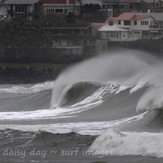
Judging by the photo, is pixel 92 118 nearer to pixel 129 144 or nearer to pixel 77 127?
pixel 77 127

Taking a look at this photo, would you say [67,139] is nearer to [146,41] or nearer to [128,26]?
[146,41]

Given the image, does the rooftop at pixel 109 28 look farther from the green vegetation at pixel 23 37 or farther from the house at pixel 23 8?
the house at pixel 23 8

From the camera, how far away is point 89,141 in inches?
653

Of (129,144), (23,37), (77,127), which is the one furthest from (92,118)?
(23,37)

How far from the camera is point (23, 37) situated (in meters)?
60.8

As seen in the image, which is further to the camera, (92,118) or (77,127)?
(92,118)

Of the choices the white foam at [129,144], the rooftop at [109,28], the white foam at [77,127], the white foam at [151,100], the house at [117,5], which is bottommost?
the rooftop at [109,28]

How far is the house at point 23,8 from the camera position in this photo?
2921 inches

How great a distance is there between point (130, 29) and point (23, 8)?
1207cm

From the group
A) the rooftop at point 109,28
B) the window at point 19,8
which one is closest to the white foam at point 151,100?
the rooftop at point 109,28

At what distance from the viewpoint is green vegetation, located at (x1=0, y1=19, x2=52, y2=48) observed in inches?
2369

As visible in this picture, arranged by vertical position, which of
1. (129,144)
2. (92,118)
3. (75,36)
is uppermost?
(129,144)

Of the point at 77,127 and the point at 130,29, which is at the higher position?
the point at 77,127

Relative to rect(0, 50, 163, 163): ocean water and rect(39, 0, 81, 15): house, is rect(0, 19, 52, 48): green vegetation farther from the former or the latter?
rect(0, 50, 163, 163): ocean water
